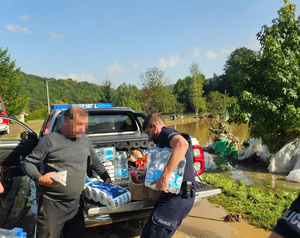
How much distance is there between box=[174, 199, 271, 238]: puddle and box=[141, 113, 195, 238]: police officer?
1592mm

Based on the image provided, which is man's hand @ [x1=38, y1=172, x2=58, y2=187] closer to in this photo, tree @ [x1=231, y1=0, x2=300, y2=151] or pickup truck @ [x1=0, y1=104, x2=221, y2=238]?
pickup truck @ [x1=0, y1=104, x2=221, y2=238]

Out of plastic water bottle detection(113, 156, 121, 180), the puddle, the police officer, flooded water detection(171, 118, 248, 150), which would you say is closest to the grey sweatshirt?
the police officer

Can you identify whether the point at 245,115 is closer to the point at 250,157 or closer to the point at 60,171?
the point at 250,157

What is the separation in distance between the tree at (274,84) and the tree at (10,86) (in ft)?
71.8

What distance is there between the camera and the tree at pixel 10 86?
75.6 feet

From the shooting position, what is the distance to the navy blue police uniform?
2.26m

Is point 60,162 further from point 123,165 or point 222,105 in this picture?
point 222,105

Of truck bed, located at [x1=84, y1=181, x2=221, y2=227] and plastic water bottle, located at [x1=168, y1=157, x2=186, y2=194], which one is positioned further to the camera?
truck bed, located at [x1=84, y1=181, x2=221, y2=227]

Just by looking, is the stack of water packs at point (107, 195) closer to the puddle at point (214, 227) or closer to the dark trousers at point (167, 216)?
the dark trousers at point (167, 216)

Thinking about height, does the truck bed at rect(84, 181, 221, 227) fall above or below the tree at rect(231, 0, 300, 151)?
below

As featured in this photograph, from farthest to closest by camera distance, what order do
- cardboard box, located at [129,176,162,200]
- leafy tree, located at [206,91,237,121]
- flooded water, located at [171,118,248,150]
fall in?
flooded water, located at [171,118,248,150], leafy tree, located at [206,91,237,121], cardboard box, located at [129,176,162,200]

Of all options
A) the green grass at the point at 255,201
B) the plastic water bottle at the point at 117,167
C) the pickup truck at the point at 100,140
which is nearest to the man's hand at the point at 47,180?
the pickup truck at the point at 100,140

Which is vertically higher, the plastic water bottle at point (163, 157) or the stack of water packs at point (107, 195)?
the plastic water bottle at point (163, 157)

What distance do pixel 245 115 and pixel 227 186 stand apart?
201 centimetres
